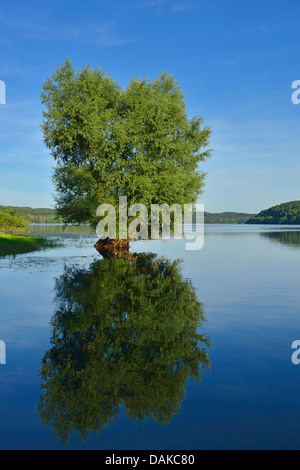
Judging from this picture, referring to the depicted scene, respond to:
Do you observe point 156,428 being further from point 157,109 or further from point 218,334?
point 157,109

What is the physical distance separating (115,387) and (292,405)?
10.6ft

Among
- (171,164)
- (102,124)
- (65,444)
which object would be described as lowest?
(65,444)

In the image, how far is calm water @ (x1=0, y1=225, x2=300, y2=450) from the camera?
586 cm

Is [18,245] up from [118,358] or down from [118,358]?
up

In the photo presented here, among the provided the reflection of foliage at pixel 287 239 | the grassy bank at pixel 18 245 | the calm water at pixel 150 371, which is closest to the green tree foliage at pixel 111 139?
the grassy bank at pixel 18 245

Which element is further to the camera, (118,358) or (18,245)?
(18,245)

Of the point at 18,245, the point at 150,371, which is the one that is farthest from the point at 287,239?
the point at 150,371

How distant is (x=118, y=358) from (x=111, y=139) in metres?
35.2

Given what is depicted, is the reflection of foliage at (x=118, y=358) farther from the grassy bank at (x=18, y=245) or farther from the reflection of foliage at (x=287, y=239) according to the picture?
the reflection of foliage at (x=287, y=239)

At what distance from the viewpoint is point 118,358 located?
899cm

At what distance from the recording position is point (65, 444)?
564cm

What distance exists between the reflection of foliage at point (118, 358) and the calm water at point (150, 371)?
3cm

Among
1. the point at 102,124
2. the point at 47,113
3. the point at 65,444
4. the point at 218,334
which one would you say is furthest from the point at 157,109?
the point at 65,444

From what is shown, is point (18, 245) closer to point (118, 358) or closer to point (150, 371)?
point (118, 358)
